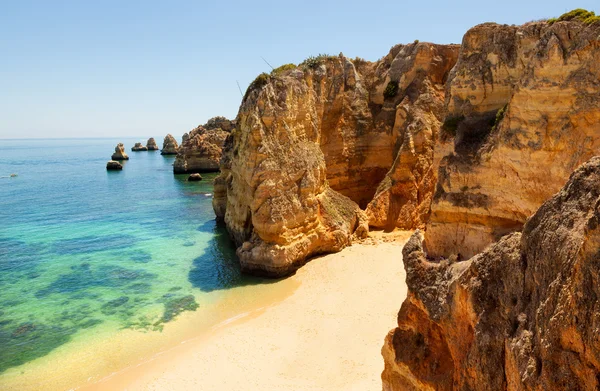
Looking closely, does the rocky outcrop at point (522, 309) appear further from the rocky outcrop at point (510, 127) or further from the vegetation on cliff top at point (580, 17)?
the vegetation on cliff top at point (580, 17)

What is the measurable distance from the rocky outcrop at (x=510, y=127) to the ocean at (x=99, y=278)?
1326 centimetres

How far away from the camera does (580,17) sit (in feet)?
29.0

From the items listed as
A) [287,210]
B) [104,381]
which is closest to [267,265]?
[287,210]

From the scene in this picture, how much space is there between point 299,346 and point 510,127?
11.2 m

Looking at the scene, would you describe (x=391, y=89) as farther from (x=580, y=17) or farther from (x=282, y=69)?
(x=580, y=17)

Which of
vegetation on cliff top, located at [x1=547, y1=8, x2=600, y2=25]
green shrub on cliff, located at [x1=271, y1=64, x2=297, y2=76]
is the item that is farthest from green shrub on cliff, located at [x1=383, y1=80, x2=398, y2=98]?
vegetation on cliff top, located at [x1=547, y1=8, x2=600, y2=25]

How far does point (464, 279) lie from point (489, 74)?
5.30 m

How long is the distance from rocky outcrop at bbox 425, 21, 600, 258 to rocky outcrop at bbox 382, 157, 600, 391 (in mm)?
1472

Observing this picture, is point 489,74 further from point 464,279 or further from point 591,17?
point 464,279

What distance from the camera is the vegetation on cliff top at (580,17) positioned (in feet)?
27.6

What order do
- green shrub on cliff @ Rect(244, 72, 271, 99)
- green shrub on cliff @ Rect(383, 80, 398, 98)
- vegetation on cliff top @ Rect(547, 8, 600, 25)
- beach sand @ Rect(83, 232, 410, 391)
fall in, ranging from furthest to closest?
green shrub on cliff @ Rect(383, 80, 398, 98), green shrub on cliff @ Rect(244, 72, 271, 99), beach sand @ Rect(83, 232, 410, 391), vegetation on cliff top @ Rect(547, 8, 600, 25)

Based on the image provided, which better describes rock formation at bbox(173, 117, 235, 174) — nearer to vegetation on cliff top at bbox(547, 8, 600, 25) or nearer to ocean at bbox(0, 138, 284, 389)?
ocean at bbox(0, 138, 284, 389)

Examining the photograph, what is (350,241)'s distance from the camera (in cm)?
2625

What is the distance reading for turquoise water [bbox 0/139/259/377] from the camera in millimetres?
19875
